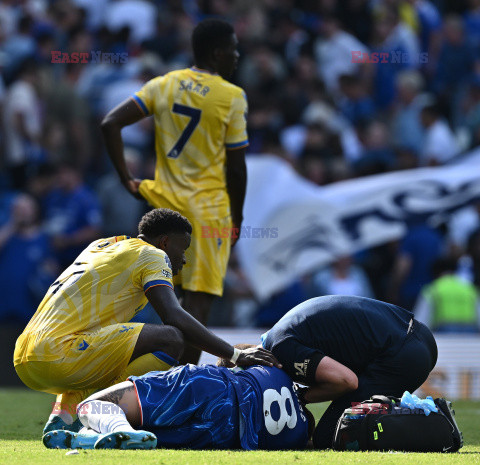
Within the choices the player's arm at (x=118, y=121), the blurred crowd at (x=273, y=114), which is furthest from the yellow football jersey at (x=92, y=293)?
the blurred crowd at (x=273, y=114)

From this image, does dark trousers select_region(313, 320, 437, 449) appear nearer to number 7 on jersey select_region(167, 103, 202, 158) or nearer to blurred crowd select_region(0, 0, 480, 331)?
number 7 on jersey select_region(167, 103, 202, 158)

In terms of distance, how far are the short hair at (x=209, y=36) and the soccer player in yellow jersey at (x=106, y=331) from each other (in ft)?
6.46

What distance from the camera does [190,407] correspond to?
568 cm

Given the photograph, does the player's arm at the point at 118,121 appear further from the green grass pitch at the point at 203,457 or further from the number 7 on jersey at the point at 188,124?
the green grass pitch at the point at 203,457

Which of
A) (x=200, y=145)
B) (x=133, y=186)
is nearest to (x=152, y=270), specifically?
(x=200, y=145)

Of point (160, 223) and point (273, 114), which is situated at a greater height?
point (160, 223)

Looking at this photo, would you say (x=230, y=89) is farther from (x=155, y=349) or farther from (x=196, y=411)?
(x=196, y=411)

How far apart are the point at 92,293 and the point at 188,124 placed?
1.90 metres

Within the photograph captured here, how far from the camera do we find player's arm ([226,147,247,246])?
767 centimetres

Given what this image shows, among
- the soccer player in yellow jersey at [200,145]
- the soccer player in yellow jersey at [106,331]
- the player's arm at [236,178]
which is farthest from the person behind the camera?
the player's arm at [236,178]

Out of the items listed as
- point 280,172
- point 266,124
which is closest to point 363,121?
point 266,124

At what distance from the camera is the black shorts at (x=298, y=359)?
6.02 m

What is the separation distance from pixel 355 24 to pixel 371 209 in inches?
198

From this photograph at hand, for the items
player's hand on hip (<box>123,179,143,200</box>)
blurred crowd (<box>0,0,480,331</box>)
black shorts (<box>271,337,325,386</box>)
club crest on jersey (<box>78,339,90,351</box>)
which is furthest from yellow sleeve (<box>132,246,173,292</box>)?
blurred crowd (<box>0,0,480,331</box>)
